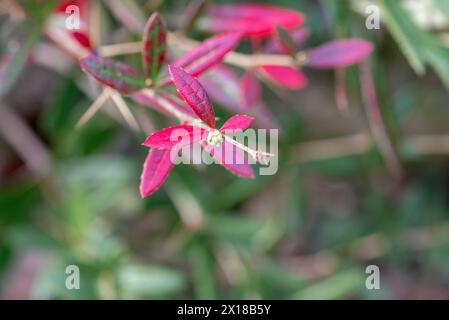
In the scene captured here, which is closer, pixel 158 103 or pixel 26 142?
pixel 158 103

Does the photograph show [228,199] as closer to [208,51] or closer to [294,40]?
[294,40]

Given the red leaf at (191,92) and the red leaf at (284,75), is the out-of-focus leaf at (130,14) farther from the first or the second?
the red leaf at (191,92)

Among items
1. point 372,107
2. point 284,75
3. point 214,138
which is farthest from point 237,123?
point 372,107

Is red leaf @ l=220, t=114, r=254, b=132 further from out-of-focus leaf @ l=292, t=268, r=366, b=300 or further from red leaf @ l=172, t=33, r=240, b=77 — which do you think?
out-of-focus leaf @ l=292, t=268, r=366, b=300

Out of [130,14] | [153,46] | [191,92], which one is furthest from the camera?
[130,14]

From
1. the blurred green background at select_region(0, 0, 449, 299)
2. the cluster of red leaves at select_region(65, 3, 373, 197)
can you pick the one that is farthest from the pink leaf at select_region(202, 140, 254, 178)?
the blurred green background at select_region(0, 0, 449, 299)

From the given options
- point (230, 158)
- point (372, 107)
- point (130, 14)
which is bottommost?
point (230, 158)

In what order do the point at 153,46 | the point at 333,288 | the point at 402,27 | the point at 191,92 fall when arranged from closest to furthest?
1. the point at 191,92
2. the point at 153,46
3. the point at 402,27
4. the point at 333,288
